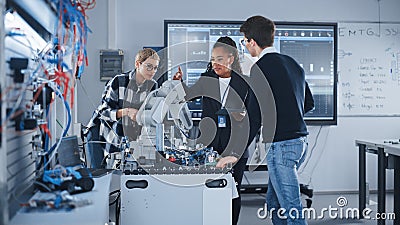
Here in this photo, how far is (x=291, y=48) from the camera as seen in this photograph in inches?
214

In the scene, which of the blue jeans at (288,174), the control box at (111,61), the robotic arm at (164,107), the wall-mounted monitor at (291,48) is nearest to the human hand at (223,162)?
the blue jeans at (288,174)

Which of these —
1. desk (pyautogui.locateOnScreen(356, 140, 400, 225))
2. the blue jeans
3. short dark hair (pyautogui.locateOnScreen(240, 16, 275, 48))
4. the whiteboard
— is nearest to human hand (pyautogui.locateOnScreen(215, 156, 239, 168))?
the blue jeans

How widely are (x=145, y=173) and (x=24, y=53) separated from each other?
87 centimetres

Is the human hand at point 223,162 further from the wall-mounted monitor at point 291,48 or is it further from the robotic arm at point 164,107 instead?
the wall-mounted monitor at point 291,48

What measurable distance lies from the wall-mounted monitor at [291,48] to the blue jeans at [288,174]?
245cm

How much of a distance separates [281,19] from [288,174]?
314cm

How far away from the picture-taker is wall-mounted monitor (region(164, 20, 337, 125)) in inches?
207

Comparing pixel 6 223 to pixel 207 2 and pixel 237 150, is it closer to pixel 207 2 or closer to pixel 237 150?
pixel 237 150

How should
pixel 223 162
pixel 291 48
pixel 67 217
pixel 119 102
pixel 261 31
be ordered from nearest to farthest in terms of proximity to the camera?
1. pixel 67 217
2. pixel 223 162
3. pixel 261 31
4. pixel 119 102
5. pixel 291 48

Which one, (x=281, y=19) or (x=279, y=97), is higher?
(x=281, y=19)

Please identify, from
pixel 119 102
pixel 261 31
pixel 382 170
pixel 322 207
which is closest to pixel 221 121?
pixel 119 102

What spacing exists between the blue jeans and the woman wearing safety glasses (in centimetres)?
98

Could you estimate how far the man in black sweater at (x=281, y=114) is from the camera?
270 cm

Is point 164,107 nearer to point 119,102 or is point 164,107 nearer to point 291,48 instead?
point 119,102
